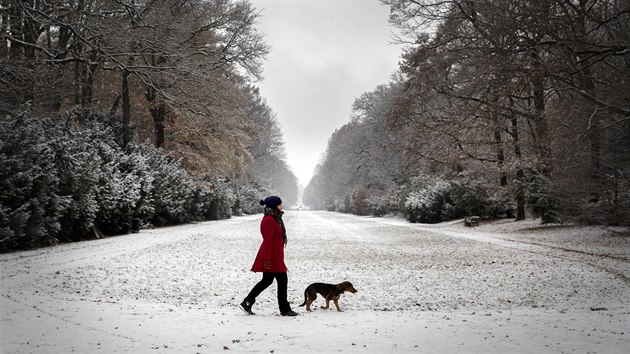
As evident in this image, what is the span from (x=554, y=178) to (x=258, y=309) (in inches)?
584

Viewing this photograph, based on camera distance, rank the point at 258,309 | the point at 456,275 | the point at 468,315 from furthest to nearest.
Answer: the point at 456,275 < the point at 258,309 < the point at 468,315

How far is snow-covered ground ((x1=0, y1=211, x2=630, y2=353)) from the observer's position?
5059mm

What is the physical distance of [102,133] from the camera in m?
20.3

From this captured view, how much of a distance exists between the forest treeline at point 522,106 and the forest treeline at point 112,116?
9.69 m

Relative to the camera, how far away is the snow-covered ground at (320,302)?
5.06 metres

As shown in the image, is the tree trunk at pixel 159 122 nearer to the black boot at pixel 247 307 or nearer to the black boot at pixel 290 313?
the black boot at pixel 247 307

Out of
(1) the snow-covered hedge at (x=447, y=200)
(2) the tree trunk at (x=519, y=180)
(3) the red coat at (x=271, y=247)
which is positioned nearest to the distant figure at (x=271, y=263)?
(3) the red coat at (x=271, y=247)

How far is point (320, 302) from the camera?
7.70 m

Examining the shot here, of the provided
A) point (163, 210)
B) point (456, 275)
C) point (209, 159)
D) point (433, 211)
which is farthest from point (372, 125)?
point (456, 275)

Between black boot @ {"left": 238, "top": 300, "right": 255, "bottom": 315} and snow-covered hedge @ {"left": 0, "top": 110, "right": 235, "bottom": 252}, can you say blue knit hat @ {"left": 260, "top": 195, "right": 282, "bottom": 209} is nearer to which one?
black boot @ {"left": 238, "top": 300, "right": 255, "bottom": 315}

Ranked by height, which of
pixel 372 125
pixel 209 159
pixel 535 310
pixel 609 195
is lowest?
pixel 535 310

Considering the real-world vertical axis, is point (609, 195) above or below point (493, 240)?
above

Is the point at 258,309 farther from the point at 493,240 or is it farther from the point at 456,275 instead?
the point at 493,240

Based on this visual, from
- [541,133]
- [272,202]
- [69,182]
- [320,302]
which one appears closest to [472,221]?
[541,133]
